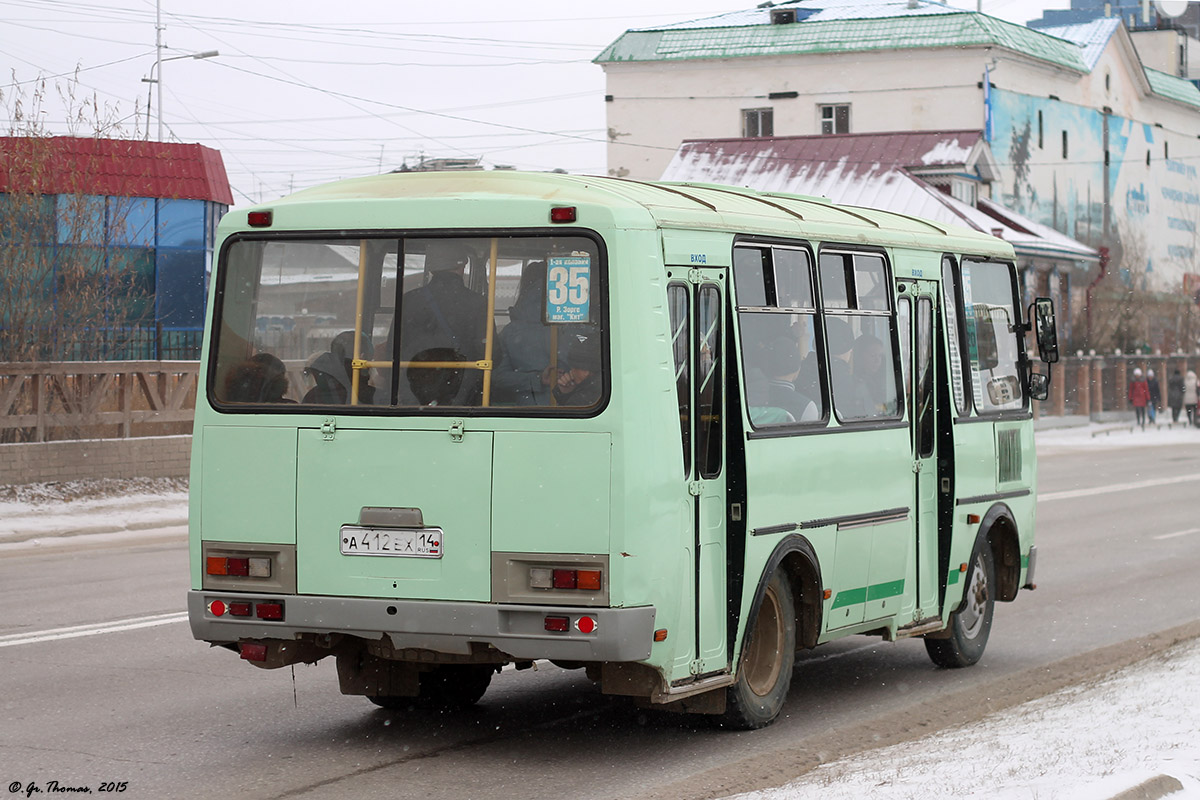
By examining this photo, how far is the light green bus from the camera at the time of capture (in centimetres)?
729

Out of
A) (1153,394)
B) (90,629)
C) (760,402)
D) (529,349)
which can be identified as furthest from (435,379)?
(1153,394)

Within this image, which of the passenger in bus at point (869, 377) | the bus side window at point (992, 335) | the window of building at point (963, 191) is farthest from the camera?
the window of building at point (963, 191)

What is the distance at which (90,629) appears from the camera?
11.5m

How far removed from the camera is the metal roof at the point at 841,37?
57.8m

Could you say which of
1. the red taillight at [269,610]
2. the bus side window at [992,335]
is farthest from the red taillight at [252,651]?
the bus side window at [992,335]

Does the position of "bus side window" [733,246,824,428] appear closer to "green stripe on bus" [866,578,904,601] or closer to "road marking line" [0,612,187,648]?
"green stripe on bus" [866,578,904,601]

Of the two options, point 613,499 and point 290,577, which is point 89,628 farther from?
point 613,499

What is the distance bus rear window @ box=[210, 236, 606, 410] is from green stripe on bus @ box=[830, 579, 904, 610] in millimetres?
2391

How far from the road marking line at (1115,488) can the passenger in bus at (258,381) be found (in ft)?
58.5

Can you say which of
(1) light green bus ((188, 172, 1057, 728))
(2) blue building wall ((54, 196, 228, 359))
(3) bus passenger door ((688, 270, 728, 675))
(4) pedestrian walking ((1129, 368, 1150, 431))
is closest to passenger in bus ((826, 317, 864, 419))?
(1) light green bus ((188, 172, 1057, 728))

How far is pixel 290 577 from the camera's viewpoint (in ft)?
25.0

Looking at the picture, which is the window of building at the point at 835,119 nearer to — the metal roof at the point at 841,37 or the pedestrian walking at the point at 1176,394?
the metal roof at the point at 841,37

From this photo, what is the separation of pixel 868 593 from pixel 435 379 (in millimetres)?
3030

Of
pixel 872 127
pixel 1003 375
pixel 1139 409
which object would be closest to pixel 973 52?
pixel 872 127
